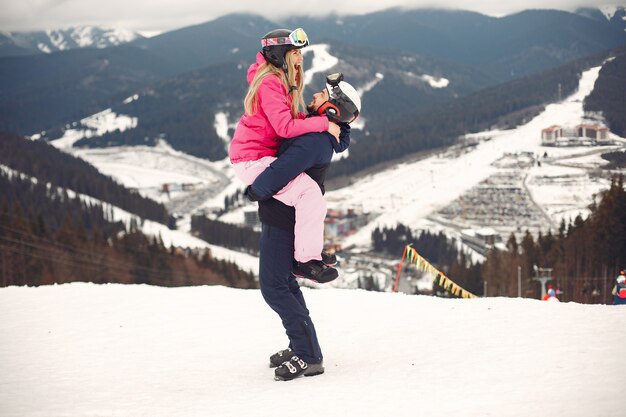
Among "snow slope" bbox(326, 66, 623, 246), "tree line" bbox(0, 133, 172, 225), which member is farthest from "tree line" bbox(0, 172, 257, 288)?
"tree line" bbox(0, 133, 172, 225)

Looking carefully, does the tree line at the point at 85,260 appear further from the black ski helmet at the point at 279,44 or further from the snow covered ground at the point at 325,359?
the black ski helmet at the point at 279,44

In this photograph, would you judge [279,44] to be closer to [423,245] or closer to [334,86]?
[334,86]

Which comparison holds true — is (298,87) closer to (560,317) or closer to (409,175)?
(560,317)

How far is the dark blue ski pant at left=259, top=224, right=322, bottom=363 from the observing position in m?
5.61

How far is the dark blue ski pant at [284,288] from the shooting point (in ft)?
18.4

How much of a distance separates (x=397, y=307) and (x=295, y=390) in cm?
366

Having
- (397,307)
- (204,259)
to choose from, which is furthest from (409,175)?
(397,307)

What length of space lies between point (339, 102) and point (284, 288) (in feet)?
5.49

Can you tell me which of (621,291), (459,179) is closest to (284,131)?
(621,291)

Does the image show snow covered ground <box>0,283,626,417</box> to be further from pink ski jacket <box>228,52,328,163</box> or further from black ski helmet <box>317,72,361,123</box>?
black ski helmet <box>317,72,361,123</box>

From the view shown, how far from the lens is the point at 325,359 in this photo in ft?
20.9

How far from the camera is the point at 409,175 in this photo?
14600 cm

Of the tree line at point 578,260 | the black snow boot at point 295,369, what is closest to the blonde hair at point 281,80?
the black snow boot at point 295,369

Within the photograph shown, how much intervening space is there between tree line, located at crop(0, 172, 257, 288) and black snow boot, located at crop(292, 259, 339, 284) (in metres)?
38.8
